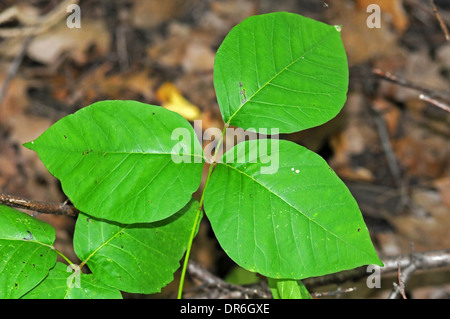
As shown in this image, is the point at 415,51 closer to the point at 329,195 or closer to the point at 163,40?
the point at 163,40

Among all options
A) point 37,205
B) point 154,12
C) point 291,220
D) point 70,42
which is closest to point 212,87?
point 154,12

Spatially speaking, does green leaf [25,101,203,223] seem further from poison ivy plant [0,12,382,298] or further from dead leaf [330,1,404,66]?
dead leaf [330,1,404,66]

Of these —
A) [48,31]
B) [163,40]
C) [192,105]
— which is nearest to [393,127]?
[192,105]

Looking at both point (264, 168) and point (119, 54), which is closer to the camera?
point (264, 168)

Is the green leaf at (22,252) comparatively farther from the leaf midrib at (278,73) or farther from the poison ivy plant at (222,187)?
the leaf midrib at (278,73)

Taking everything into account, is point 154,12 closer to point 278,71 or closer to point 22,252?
point 278,71

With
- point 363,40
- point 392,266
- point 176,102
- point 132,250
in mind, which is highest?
point 363,40

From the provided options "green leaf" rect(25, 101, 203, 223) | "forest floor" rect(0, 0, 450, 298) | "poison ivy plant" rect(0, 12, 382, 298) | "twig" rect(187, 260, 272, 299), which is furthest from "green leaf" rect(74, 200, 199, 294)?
"forest floor" rect(0, 0, 450, 298)
